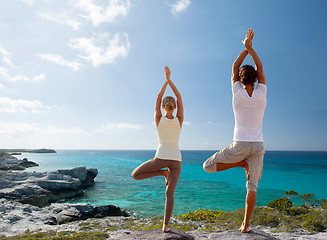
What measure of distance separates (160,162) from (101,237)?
22.6 ft

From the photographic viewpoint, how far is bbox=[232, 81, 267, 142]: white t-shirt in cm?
426

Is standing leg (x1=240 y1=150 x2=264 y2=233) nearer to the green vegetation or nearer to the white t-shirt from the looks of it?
the white t-shirt

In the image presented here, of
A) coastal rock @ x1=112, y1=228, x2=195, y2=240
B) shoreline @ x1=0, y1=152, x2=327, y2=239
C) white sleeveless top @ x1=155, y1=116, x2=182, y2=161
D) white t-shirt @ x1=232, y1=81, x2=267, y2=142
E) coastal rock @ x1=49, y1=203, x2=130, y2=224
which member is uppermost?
white t-shirt @ x1=232, y1=81, x2=267, y2=142

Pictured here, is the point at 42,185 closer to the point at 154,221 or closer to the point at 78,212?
the point at 78,212

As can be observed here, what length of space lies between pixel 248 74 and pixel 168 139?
219 centimetres

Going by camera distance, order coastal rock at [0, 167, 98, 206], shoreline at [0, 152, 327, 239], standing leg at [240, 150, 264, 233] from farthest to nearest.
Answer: coastal rock at [0, 167, 98, 206] → shoreline at [0, 152, 327, 239] → standing leg at [240, 150, 264, 233]

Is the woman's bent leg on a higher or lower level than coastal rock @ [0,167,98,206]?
higher

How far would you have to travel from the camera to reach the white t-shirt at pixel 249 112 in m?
4.26

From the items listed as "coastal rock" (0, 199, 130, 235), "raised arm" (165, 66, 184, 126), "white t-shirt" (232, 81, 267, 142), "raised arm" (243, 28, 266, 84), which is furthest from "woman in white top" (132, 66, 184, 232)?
"coastal rock" (0, 199, 130, 235)

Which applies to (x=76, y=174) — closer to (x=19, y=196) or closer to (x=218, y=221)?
(x=19, y=196)

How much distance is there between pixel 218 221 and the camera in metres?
12.6

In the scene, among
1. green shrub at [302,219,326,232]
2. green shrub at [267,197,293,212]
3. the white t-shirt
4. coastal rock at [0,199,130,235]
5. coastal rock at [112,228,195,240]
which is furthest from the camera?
green shrub at [267,197,293,212]

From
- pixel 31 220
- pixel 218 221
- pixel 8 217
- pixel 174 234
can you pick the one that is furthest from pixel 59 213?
pixel 174 234

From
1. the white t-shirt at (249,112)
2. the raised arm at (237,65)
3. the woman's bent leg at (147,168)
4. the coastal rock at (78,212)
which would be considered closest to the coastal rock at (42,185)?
the coastal rock at (78,212)
